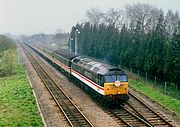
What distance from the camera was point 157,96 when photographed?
88.2 ft

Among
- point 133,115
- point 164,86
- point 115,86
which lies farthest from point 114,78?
point 164,86

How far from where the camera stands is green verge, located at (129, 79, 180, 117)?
2348cm

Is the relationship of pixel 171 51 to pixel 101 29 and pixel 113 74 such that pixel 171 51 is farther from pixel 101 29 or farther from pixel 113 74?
pixel 101 29

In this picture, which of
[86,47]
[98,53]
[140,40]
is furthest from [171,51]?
[86,47]

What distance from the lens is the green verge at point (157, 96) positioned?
23.5 meters

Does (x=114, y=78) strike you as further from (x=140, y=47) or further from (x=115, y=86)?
(x=140, y=47)

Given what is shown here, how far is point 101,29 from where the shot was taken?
216 feet

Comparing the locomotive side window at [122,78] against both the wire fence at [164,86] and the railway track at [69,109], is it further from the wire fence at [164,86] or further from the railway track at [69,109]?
the wire fence at [164,86]

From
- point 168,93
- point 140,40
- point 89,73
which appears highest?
point 140,40

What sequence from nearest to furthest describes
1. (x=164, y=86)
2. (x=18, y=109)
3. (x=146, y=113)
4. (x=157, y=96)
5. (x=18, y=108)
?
(x=18, y=109) → (x=146, y=113) → (x=18, y=108) → (x=157, y=96) → (x=164, y=86)

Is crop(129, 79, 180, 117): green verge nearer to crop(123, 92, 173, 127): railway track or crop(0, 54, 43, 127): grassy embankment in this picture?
crop(123, 92, 173, 127): railway track

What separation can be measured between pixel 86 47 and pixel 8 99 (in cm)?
5149

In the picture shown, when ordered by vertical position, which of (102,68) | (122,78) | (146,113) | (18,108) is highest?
(102,68)

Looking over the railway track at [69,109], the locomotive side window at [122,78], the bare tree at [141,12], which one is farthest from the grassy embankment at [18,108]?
the bare tree at [141,12]
